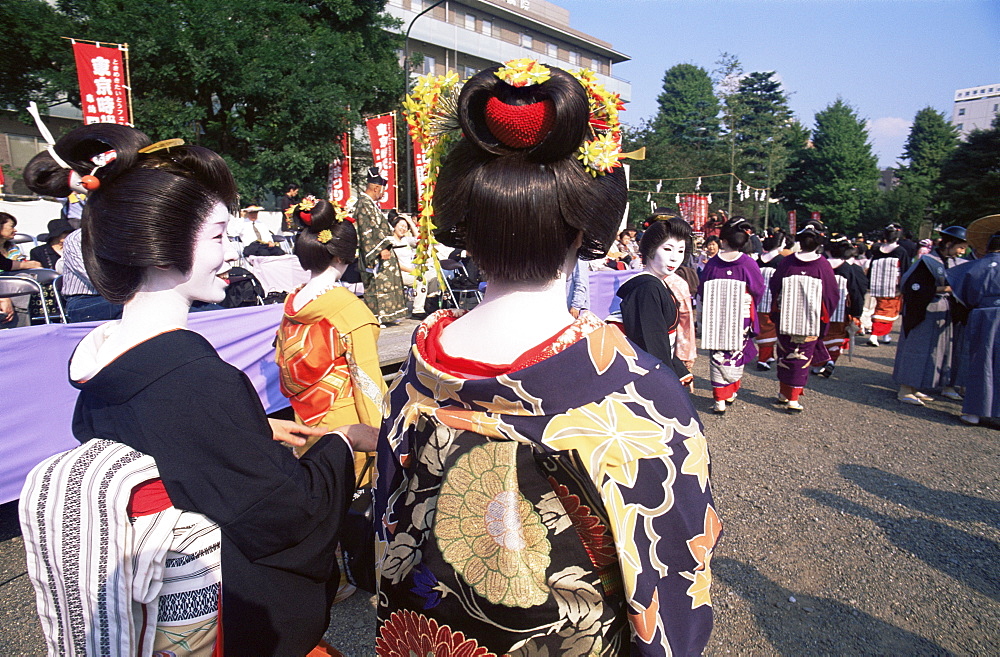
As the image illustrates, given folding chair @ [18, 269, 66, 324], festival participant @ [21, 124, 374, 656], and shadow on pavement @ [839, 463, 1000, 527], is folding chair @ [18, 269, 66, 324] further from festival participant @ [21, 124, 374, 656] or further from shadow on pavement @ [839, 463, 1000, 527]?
shadow on pavement @ [839, 463, 1000, 527]

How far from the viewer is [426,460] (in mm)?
1144

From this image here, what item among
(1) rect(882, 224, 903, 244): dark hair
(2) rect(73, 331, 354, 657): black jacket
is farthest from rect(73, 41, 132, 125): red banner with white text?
(1) rect(882, 224, 903, 244): dark hair

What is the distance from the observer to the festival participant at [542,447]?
103cm

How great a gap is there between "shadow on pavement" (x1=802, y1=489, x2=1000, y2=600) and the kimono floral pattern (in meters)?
3.02

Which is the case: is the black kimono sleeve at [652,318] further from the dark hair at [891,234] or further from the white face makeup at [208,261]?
the dark hair at [891,234]

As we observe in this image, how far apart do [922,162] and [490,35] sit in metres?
31.6

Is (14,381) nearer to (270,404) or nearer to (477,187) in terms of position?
(270,404)

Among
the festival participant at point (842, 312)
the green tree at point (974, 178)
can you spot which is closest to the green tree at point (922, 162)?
the green tree at point (974, 178)

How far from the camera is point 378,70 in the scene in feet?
64.6

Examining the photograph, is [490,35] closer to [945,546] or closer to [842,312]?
[842,312]

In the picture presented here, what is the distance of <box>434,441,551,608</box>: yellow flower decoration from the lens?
3.45ft

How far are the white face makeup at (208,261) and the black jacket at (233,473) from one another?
14 centimetres

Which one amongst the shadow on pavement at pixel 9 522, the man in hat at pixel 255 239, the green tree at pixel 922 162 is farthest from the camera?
the green tree at pixel 922 162

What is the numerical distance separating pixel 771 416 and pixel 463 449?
571cm
